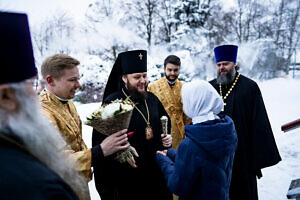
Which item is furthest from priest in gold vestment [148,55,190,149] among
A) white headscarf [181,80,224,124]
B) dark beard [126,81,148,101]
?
white headscarf [181,80,224,124]

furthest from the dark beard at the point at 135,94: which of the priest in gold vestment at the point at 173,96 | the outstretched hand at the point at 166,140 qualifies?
the priest in gold vestment at the point at 173,96

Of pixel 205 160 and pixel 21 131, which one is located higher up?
pixel 21 131

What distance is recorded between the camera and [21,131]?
795 mm

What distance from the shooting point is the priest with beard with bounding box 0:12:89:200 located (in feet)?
2.20

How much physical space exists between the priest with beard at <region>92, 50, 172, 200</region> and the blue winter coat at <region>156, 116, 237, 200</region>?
2.47 feet

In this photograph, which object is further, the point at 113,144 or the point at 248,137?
the point at 248,137

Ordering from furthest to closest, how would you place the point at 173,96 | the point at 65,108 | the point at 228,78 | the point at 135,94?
the point at 173,96 → the point at 228,78 → the point at 135,94 → the point at 65,108

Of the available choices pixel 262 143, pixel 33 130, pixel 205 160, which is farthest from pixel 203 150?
pixel 262 143

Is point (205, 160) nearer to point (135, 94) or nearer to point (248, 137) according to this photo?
point (135, 94)

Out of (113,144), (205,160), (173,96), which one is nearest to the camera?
(205,160)

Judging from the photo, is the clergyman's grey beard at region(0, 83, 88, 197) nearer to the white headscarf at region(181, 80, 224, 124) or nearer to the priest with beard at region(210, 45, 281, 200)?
the white headscarf at region(181, 80, 224, 124)

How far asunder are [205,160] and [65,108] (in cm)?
154

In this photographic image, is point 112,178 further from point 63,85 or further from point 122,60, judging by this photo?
point 122,60

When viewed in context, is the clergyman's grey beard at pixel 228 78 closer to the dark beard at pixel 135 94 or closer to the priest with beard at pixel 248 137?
the priest with beard at pixel 248 137
